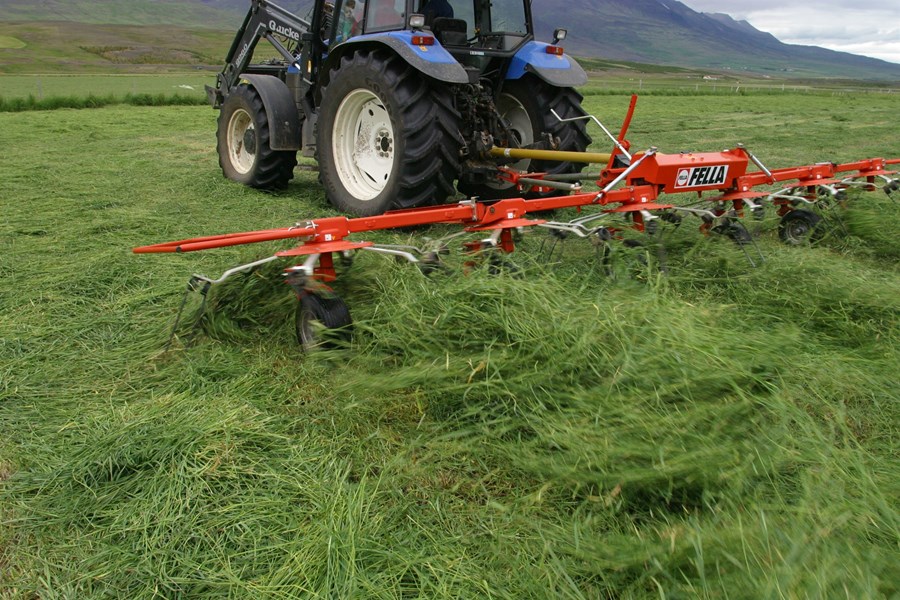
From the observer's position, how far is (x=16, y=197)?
19.3ft

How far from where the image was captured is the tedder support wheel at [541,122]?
5699 millimetres

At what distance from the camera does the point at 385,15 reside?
17.4ft

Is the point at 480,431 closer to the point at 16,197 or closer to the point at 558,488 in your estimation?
the point at 558,488

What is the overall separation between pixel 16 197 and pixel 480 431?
5608 mm

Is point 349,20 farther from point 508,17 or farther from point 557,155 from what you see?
point 557,155

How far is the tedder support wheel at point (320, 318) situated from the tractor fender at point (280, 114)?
3853mm

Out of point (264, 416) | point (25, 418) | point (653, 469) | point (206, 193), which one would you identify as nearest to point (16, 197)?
point (206, 193)

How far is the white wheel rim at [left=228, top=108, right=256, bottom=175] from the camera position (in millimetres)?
7078

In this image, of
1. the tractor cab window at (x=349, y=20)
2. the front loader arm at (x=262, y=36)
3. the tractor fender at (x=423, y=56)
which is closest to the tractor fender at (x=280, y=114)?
the front loader arm at (x=262, y=36)

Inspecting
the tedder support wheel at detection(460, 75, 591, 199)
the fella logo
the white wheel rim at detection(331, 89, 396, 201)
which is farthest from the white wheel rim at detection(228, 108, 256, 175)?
the fella logo

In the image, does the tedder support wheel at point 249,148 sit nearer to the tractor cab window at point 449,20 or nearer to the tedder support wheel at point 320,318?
the tractor cab window at point 449,20

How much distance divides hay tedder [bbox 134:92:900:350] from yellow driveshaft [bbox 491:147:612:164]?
0.04ft

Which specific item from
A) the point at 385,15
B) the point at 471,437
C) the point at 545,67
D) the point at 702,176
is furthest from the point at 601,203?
the point at 385,15

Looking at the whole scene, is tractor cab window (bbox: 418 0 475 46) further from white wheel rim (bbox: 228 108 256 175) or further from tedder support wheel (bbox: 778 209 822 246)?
tedder support wheel (bbox: 778 209 822 246)
